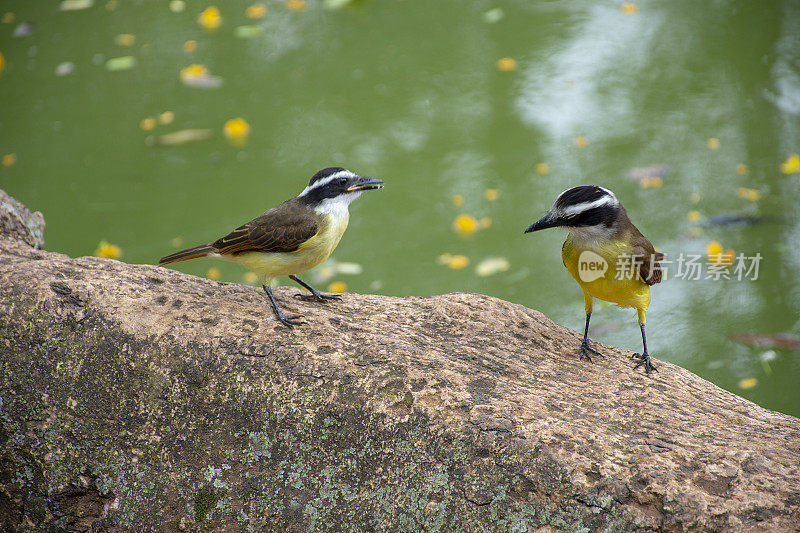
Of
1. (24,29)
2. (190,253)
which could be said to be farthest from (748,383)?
(24,29)

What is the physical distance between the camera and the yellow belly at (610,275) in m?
3.22

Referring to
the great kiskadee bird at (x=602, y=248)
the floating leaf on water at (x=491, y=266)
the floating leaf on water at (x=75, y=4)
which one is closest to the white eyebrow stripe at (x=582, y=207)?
the great kiskadee bird at (x=602, y=248)

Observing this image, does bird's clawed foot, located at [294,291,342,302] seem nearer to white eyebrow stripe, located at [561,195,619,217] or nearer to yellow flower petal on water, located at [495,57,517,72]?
white eyebrow stripe, located at [561,195,619,217]

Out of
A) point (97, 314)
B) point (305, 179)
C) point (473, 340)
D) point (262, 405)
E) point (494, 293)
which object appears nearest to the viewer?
point (262, 405)

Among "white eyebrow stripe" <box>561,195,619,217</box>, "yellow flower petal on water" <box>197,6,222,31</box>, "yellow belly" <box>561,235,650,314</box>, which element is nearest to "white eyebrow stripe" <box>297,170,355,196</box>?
"white eyebrow stripe" <box>561,195,619,217</box>

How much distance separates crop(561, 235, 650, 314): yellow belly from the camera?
3225 mm

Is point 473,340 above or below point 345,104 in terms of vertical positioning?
above

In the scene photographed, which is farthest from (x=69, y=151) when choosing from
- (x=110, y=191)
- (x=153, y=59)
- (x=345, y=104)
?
(x=345, y=104)

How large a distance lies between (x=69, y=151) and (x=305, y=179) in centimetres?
248

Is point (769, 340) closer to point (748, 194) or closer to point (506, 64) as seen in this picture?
point (748, 194)

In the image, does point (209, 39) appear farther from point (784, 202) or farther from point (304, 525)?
point (304, 525)

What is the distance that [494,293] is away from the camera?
551 cm

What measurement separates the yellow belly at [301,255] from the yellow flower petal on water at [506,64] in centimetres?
482

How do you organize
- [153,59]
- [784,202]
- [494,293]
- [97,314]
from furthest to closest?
[153,59] < [784,202] < [494,293] < [97,314]
